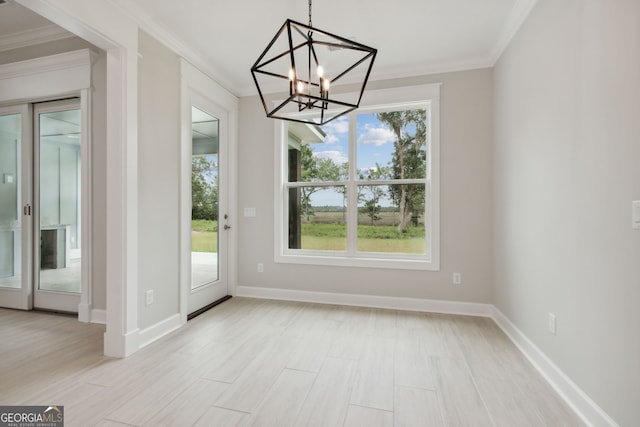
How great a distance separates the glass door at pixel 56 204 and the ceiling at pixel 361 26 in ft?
3.04

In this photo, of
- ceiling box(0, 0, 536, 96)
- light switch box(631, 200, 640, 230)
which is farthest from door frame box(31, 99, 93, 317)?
light switch box(631, 200, 640, 230)

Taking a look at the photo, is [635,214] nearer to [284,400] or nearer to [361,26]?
[284,400]

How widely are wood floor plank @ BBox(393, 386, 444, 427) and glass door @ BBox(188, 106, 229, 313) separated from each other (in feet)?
7.74

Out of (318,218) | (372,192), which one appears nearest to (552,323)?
(372,192)

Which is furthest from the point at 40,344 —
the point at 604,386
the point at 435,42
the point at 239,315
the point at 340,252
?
the point at 435,42

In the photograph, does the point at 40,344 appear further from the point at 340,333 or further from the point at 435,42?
the point at 435,42

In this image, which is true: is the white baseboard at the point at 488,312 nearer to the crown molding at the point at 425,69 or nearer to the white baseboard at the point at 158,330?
the white baseboard at the point at 158,330

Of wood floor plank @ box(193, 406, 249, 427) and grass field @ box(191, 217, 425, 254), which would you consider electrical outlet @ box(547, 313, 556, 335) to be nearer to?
grass field @ box(191, 217, 425, 254)

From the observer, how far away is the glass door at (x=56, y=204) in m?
3.23

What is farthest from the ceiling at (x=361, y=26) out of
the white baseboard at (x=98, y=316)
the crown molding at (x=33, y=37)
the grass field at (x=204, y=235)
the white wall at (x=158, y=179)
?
the white baseboard at (x=98, y=316)

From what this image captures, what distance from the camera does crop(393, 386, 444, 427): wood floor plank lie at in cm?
157

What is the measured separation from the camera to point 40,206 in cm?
329

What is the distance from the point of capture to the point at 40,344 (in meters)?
2.45

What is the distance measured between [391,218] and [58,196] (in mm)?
3923
